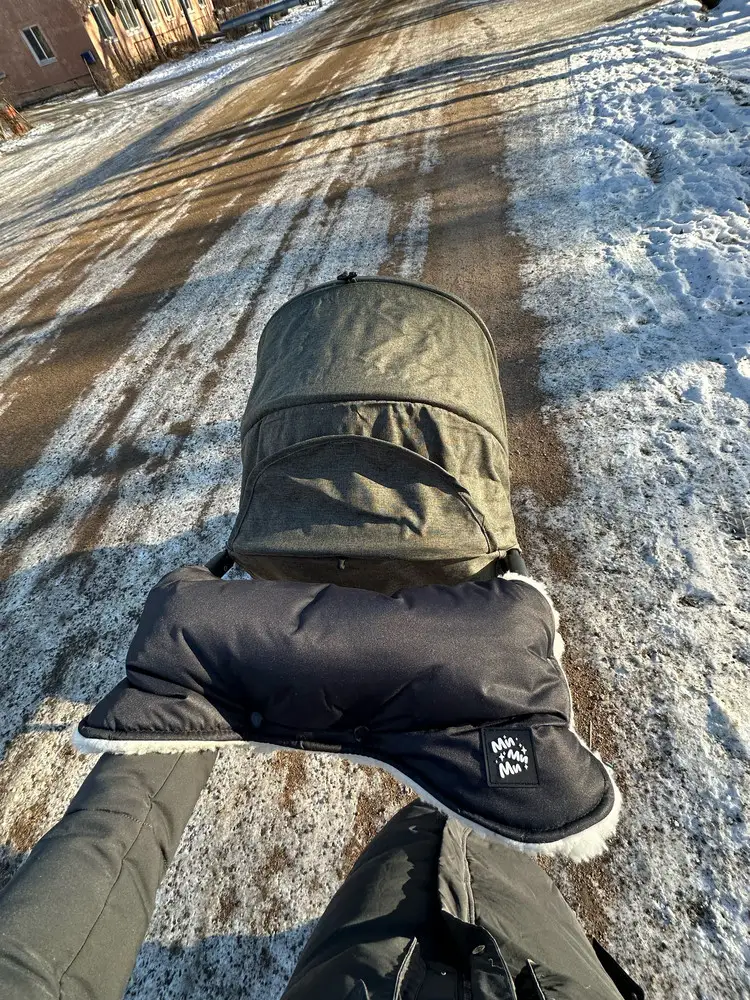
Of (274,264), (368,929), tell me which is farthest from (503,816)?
(274,264)

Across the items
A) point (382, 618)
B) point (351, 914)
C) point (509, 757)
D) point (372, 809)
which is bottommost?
point (372, 809)

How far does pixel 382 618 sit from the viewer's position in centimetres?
157

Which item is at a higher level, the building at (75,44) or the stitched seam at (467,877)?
the building at (75,44)

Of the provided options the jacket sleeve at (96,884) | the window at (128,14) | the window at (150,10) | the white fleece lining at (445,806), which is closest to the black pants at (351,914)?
the jacket sleeve at (96,884)

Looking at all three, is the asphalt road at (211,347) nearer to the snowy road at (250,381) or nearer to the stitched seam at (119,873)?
the snowy road at (250,381)

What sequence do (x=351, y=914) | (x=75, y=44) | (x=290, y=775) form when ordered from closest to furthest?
1. (x=351, y=914)
2. (x=290, y=775)
3. (x=75, y=44)

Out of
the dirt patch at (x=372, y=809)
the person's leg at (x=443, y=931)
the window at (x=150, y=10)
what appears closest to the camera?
the person's leg at (x=443, y=931)

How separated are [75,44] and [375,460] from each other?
1039 inches

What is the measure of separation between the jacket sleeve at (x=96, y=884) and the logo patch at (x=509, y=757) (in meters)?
1.11

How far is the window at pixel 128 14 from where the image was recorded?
19375 mm

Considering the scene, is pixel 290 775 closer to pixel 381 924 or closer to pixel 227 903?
pixel 227 903

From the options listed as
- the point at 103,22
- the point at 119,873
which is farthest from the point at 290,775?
the point at 103,22

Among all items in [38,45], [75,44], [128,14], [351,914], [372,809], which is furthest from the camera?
[128,14]

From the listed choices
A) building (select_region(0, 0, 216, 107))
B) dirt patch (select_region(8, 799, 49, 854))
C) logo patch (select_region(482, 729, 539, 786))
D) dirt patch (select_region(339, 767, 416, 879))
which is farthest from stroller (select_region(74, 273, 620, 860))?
building (select_region(0, 0, 216, 107))
